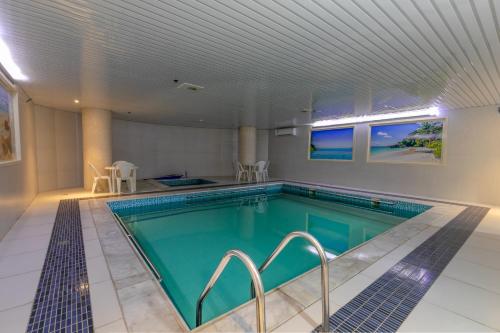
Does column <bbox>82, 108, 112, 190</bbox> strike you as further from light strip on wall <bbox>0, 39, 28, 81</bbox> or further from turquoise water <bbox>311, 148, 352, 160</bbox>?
turquoise water <bbox>311, 148, 352, 160</bbox>

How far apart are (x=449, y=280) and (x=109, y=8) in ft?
13.0

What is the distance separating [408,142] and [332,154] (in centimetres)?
252

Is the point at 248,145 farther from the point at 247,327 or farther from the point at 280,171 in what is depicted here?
the point at 247,327

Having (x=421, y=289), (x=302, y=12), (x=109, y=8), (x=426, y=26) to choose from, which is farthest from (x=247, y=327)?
(x=426, y=26)

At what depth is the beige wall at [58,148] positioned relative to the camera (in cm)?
611

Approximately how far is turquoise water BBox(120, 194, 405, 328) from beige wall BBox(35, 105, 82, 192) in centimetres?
334

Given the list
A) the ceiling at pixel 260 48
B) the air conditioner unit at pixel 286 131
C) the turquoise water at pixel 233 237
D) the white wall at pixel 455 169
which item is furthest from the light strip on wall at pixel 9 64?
the white wall at pixel 455 169

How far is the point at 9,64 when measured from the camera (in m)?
3.23

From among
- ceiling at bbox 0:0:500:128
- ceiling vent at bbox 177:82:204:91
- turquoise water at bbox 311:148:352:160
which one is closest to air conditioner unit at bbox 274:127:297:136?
turquoise water at bbox 311:148:352:160

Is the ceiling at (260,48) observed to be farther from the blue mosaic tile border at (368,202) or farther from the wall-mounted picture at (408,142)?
the blue mosaic tile border at (368,202)

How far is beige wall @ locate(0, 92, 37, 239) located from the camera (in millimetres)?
3091

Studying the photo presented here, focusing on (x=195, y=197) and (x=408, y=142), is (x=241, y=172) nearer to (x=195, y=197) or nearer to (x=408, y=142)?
(x=195, y=197)

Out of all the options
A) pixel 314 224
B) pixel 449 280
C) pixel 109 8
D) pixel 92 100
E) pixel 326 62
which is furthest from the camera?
pixel 92 100

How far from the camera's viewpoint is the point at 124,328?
4.75 ft
